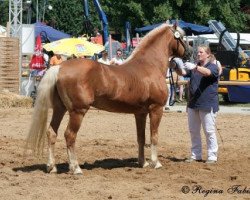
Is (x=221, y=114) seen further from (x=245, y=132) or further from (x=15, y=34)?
(x=15, y=34)

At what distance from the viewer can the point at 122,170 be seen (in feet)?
26.3

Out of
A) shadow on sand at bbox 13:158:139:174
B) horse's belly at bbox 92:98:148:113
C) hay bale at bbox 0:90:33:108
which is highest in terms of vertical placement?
horse's belly at bbox 92:98:148:113

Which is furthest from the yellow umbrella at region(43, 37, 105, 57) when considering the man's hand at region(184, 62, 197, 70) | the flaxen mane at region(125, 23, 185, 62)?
the man's hand at region(184, 62, 197, 70)

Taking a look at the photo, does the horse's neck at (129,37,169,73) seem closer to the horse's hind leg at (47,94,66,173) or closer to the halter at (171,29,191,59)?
the halter at (171,29,191,59)

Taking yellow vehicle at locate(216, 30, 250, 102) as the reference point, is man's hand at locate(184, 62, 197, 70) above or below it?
above

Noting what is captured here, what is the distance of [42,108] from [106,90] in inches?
35.1

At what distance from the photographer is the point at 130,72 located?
26.4 feet

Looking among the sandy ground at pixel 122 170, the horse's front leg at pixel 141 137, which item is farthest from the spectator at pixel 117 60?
the horse's front leg at pixel 141 137

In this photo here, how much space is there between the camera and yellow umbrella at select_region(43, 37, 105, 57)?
63.7 ft

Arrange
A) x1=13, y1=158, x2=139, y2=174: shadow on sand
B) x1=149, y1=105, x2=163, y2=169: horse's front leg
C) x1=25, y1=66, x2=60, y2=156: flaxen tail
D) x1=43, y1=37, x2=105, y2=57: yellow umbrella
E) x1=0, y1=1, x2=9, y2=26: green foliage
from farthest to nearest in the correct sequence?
1. x1=0, y1=1, x2=9, y2=26: green foliage
2. x1=43, y1=37, x2=105, y2=57: yellow umbrella
3. x1=149, y1=105, x2=163, y2=169: horse's front leg
4. x1=13, y1=158, x2=139, y2=174: shadow on sand
5. x1=25, y1=66, x2=60, y2=156: flaxen tail

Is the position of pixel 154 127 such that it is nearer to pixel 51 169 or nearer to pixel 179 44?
pixel 179 44

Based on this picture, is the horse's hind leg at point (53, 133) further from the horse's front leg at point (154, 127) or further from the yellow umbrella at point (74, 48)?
the yellow umbrella at point (74, 48)

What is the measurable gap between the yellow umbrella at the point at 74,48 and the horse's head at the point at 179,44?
10.8 m

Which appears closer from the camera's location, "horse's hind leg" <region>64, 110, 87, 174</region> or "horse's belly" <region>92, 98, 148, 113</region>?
"horse's hind leg" <region>64, 110, 87, 174</region>
